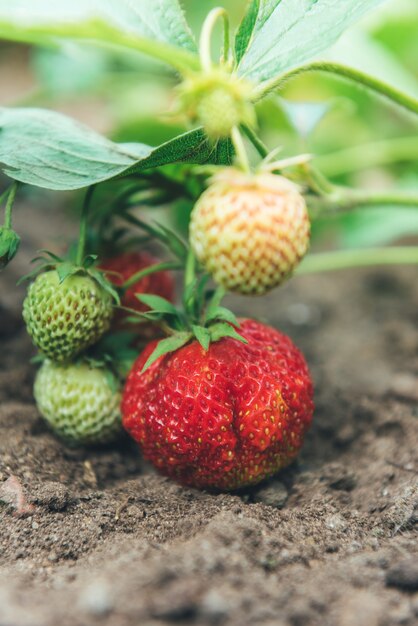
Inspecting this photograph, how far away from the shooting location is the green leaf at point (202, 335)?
3.23 ft

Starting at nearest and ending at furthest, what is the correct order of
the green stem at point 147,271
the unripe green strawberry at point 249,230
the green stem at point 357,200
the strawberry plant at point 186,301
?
1. the unripe green strawberry at point 249,230
2. the strawberry plant at point 186,301
3. the green stem at point 147,271
4. the green stem at point 357,200

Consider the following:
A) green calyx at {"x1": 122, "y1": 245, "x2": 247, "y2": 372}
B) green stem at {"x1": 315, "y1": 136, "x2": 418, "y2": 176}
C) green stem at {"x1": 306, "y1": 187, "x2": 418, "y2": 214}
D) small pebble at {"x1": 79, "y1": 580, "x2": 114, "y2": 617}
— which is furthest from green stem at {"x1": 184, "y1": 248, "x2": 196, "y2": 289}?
green stem at {"x1": 315, "y1": 136, "x2": 418, "y2": 176}

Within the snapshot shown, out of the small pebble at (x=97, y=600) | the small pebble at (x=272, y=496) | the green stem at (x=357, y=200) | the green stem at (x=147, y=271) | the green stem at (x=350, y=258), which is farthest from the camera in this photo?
the green stem at (x=350, y=258)

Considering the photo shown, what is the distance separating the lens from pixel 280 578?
0.79 m

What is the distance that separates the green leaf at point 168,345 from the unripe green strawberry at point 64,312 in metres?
0.11

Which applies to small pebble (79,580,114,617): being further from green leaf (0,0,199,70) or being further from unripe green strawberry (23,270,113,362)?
green leaf (0,0,199,70)

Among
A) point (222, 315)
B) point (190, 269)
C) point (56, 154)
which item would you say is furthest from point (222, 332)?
point (56, 154)

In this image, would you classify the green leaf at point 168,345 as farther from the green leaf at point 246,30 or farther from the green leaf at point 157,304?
the green leaf at point 246,30

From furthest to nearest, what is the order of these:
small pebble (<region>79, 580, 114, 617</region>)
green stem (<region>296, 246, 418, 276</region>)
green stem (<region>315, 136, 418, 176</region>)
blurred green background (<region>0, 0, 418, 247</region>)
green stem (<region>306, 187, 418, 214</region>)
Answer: green stem (<region>315, 136, 418, 176</region>) → blurred green background (<region>0, 0, 418, 247</region>) → green stem (<region>296, 246, 418, 276</region>) → green stem (<region>306, 187, 418, 214</region>) → small pebble (<region>79, 580, 114, 617</region>)

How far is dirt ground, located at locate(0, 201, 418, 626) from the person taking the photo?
0.71m

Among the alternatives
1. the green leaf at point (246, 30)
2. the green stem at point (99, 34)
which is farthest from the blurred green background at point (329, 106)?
the green stem at point (99, 34)

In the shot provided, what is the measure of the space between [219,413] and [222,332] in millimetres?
121

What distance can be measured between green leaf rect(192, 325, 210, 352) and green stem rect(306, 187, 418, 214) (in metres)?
0.48

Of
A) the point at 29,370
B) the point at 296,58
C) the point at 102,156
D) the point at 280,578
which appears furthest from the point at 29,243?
the point at 280,578
